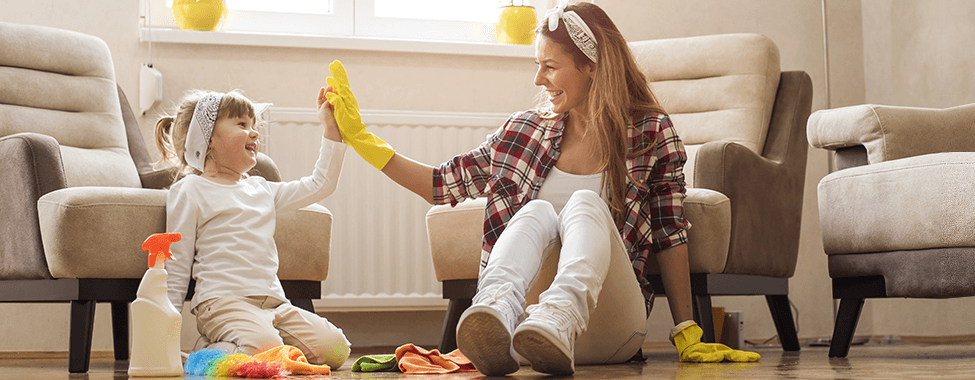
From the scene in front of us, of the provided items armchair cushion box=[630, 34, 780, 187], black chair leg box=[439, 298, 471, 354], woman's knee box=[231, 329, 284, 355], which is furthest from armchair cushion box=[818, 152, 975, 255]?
woman's knee box=[231, 329, 284, 355]

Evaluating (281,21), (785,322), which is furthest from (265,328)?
(281,21)

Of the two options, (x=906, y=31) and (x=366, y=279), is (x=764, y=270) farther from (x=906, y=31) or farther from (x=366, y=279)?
(x=906, y=31)

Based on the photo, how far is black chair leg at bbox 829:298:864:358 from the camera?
1790 millimetres

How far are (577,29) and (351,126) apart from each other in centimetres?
45

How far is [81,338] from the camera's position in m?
1.51

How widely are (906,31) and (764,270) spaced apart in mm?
1515

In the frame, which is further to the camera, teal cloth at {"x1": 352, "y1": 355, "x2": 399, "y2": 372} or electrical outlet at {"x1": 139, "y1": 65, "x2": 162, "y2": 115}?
electrical outlet at {"x1": 139, "y1": 65, "x2": 162, "y2": 115}

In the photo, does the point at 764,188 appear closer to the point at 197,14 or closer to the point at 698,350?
the point at 698,350

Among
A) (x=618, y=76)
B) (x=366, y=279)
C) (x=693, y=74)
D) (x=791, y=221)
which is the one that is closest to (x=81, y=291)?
(x=618, y=76)

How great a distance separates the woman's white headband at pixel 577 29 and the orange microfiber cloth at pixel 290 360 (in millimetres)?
704

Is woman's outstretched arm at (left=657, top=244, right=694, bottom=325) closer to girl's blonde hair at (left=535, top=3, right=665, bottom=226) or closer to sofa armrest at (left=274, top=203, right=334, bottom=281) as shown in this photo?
girl's blonde hair at (left=535, top=3, right=665, bottom=226)

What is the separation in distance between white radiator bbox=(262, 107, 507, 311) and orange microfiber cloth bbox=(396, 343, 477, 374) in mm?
1289

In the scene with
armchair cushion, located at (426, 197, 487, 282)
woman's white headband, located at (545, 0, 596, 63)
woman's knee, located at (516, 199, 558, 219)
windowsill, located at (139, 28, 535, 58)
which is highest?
windowsill, located at (139, 28, 535, 58)

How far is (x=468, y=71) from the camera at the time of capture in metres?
2.88
